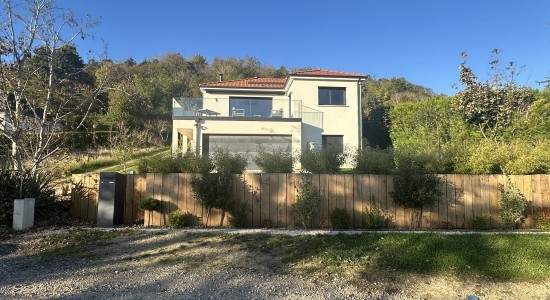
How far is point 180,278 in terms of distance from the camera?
18.2 ft

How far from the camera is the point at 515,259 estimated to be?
20.4 ft

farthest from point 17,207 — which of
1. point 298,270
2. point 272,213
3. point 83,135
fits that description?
point 83,135

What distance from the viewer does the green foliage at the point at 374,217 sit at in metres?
9.71

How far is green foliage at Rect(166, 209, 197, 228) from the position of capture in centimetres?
937

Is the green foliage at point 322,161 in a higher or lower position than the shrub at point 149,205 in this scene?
higher

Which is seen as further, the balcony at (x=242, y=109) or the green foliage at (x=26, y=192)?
the balcony at (x=242, y=109)

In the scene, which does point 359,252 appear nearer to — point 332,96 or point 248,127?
point 248,127

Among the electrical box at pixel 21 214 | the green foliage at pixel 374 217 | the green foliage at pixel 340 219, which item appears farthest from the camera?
the green foliage at pixel 374 217

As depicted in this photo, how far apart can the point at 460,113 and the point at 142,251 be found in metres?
16.7

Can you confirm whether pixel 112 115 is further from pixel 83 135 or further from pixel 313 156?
pixel 313 156

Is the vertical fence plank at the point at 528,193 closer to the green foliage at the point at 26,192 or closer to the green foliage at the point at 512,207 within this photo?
the green foliage at the point at 512,207

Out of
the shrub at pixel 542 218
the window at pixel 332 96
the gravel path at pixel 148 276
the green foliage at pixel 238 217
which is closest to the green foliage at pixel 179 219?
the green foliage at pixel 238 217

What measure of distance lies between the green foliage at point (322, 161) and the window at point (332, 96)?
11926mm

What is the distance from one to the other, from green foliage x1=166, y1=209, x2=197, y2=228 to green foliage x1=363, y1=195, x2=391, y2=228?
4.25 metres
